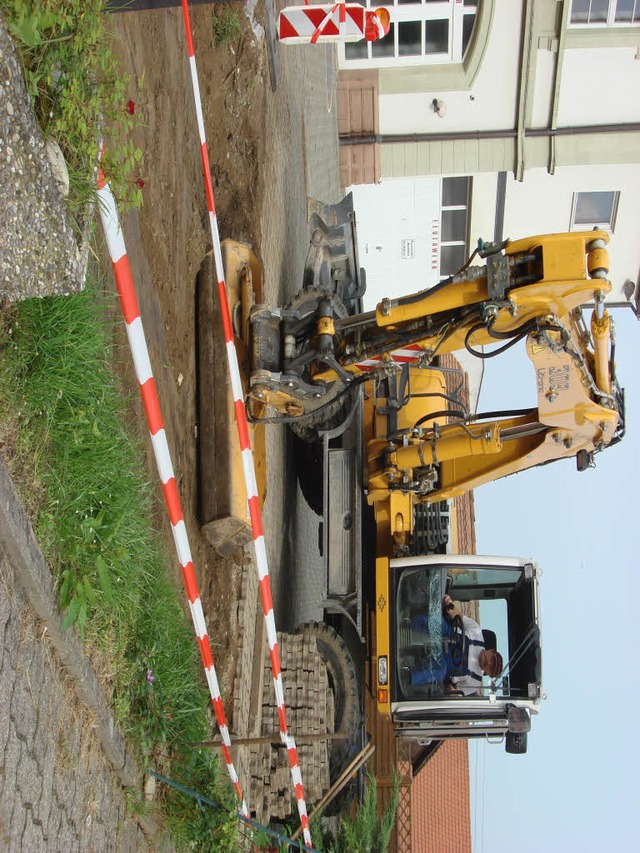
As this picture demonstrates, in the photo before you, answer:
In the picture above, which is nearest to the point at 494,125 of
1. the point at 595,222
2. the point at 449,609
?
the point at 595,222

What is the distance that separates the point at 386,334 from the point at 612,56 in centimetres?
732

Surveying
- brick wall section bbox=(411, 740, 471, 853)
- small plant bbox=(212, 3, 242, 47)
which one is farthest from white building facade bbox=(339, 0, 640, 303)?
brick wall section bbox=(411, 740, 471, 853)

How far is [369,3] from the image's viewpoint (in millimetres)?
11883

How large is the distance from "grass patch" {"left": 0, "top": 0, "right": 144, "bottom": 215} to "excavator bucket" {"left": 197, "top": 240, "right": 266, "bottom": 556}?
284 cm

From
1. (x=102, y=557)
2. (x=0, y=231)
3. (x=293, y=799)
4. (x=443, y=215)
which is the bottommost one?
(x=293, y=799)

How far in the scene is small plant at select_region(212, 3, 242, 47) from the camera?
7762 millimetres

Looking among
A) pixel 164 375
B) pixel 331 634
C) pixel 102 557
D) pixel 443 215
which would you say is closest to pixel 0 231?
pixel 102 557

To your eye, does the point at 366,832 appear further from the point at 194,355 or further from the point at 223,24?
the point at 223,24

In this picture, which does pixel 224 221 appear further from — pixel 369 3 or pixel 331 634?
pixel 369 3

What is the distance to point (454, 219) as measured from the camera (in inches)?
533

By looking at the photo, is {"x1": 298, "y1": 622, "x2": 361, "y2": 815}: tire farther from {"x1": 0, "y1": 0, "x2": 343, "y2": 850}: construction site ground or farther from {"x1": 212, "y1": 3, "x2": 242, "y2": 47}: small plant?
{"x1": 212, "y1": 3, "x2": 242, "y2": 47}: small plant

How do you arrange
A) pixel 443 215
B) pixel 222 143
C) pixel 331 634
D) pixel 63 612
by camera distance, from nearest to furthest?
pixel 63 612, pixel 222 143, pixel 331 634, pixel 443 215

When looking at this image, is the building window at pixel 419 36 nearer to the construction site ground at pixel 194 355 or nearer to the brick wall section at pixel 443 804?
the construction site ground at pixel 194 355

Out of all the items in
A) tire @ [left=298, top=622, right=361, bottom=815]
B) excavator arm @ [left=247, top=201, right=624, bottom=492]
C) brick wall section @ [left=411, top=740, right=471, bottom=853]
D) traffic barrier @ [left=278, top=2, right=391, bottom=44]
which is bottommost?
brick wall section @ [left=411, top=740, right=471, bottom=853]
